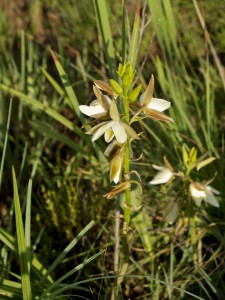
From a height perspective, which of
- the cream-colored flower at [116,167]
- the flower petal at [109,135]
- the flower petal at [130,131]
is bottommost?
the cream-colored flower at [116,167]

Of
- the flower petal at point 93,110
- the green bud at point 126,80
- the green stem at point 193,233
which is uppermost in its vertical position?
the green bud at point 126,80

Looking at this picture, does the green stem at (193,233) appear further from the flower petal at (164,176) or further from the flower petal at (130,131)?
the flower petal at (130,131)

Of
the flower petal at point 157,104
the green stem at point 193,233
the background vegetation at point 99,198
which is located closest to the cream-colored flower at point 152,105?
the flower petal at point 157,104

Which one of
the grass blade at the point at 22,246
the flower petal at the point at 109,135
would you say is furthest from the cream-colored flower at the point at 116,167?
the grass blade at the point at 22,246

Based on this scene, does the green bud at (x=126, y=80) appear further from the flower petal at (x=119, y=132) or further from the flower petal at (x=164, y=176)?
the flower petal at (x=164, y=176)

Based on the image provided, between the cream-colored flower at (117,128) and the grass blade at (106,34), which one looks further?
the grass blade at (106,34)

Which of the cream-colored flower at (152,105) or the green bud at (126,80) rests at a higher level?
the green bud at (126,80)

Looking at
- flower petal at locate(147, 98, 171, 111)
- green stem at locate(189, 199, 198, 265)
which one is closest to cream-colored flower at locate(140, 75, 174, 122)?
flower petal at locate(147, 98, 171, 111)

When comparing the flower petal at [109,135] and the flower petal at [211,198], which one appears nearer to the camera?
the flower petal at [109,135]

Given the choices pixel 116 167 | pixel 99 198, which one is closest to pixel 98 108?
pixel 116 167
